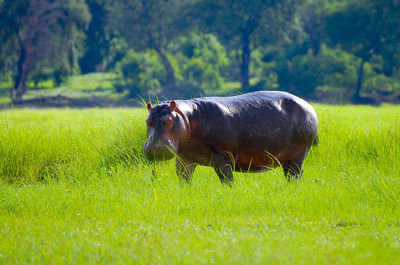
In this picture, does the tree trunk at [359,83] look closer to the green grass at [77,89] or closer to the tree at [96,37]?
the green grass at [77,89]

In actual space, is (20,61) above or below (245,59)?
above

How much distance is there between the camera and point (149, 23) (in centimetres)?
3669

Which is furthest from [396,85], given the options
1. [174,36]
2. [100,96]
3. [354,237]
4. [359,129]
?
[354,237]

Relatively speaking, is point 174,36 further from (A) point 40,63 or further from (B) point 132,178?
(B) point 132,178

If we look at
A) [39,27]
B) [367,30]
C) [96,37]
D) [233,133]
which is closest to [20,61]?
[39,27]

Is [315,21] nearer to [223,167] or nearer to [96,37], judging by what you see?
[96,37]

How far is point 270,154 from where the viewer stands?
5.04m

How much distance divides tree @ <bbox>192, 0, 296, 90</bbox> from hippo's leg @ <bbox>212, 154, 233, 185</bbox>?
31.0 meters

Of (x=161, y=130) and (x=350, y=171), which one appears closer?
(x=161, y=130)

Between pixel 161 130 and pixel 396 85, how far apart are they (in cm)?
3291

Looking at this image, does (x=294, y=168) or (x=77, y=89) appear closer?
(x=294, y=168)

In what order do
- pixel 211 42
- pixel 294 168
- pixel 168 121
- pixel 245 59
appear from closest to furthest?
1. pixel 168 121
2. pixel 294 168
3. pixel 245 59
4. pixel 211 42

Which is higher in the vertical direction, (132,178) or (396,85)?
(132,178)

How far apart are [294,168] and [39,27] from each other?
28.7 meters
